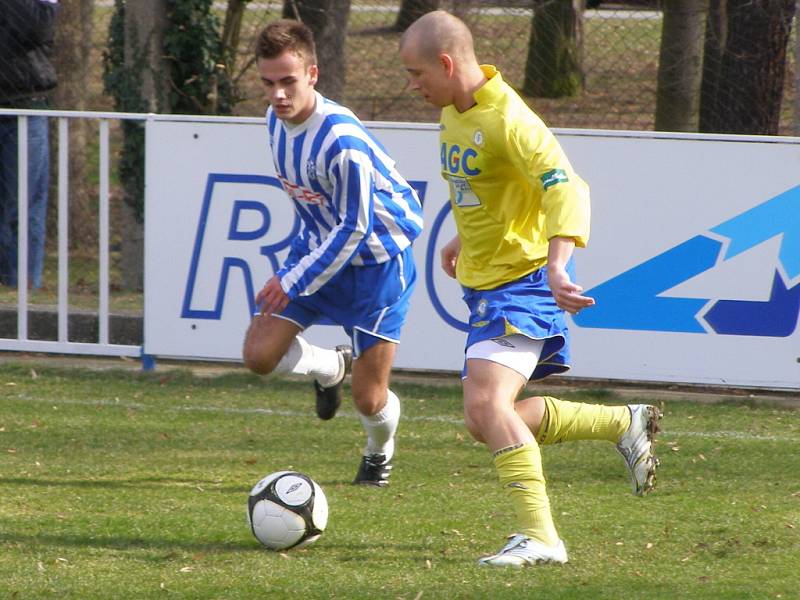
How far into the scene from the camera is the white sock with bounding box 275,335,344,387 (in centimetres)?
568

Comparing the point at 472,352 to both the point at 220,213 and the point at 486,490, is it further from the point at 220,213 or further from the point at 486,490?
the point at 220,213

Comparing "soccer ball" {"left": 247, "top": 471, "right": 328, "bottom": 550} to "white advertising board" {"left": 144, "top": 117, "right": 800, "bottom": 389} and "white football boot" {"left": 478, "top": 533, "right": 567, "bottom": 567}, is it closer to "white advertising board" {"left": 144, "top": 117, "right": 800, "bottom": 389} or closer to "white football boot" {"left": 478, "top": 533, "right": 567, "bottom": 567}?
"white football boot" {"left": 478, "top": 533, "right": 567, "bottom": 567}


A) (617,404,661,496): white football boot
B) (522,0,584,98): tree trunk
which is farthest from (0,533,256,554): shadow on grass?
(522,0,584,98): tree trunk

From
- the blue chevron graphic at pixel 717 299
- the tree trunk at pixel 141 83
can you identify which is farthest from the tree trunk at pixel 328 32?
the blue chevron graphic at pixel 717 299

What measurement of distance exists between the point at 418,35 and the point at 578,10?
7461 millimetres

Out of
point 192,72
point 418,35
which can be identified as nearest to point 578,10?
point 192,72

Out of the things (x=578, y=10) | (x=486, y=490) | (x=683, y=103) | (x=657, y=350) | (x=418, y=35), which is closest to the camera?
(x=418, y=35)

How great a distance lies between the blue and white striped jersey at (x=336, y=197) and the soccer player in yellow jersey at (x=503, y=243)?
605 mm

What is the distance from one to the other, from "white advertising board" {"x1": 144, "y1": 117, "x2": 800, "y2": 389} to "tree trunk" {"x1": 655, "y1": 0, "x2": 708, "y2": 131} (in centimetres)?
252

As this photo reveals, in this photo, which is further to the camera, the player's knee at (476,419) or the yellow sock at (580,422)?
the yellow sock at (580,422)

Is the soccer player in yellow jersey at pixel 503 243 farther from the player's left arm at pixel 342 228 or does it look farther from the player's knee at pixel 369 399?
the player's knee at pixel 369 399

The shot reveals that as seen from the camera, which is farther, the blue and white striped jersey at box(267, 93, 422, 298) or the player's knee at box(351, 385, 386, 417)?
the player's knee at box(351, 385, 386, 417)

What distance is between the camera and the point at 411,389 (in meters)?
7.80

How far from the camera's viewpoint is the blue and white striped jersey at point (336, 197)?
5.21m
